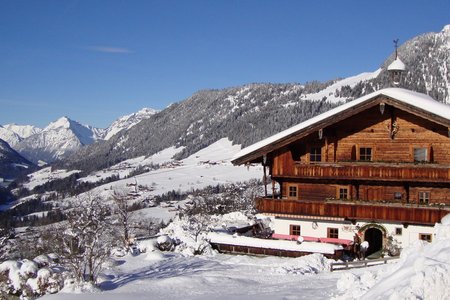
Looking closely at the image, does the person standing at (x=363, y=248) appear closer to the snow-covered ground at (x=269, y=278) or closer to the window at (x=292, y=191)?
the snow-covered ground at (x=269, y=278)

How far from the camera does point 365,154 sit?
96.6 feet

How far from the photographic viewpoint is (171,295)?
1939 centimetres

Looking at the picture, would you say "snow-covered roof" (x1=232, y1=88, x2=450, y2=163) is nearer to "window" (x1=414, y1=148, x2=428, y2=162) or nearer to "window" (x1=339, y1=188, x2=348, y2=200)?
"window" (x1=414, y1=148, x2=428, y2=162)

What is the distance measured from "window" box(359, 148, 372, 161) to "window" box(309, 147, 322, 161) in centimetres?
252

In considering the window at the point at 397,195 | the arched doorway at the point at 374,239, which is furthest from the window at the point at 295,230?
the window at the point at 397,195

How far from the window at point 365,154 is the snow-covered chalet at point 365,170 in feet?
0.19

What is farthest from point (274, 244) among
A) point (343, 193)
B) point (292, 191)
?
point (343, 193)

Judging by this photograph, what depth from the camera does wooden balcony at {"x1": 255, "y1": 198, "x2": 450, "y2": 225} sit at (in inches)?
1026

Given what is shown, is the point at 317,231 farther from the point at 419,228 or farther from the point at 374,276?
the point at 374,276

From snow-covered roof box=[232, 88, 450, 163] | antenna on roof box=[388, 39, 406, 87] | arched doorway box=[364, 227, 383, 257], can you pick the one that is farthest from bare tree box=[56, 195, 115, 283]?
antenna on roof box=[388, 39, 406, 87]

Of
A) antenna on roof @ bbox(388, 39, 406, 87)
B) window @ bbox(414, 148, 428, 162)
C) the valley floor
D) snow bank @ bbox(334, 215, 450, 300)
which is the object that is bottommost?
the valley floor

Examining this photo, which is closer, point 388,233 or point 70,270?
point 70,270

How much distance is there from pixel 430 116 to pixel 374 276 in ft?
43.0

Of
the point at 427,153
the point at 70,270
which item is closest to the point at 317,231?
the point at 427,153
